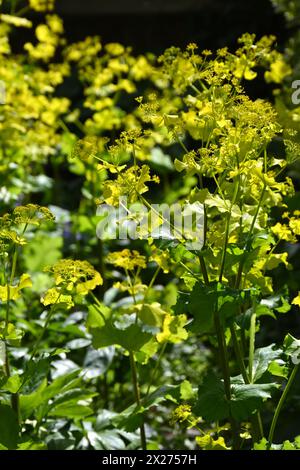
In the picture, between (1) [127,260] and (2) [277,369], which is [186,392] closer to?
(2) [277,369]

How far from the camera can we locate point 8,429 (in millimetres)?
2029

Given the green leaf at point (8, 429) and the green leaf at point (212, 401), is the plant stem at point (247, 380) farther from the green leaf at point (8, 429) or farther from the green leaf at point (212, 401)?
the green leaf at point (8, 429)

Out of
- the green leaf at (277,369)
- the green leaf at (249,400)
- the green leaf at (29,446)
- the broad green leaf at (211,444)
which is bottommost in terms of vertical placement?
the green leaf at (29,446)

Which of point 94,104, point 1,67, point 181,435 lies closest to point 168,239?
point 181,435

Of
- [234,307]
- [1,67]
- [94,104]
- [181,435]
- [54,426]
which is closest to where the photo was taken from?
[234,307]

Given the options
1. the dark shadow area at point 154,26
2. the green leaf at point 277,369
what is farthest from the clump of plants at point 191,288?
the dark shadow area at point 154,26

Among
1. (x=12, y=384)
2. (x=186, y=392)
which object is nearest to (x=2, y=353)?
(x=12, y=384)

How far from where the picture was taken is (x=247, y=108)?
1854 mm

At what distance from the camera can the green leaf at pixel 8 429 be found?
2025mm

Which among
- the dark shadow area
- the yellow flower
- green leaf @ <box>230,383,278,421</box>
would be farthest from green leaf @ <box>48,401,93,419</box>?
the dark shadow area

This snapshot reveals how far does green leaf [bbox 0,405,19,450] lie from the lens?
6.64 feet

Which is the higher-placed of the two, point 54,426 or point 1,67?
point 1,67
